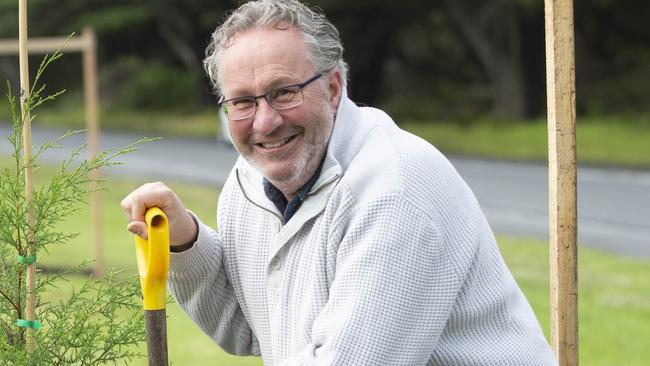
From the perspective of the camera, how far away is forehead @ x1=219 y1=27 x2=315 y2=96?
2576 millimetres

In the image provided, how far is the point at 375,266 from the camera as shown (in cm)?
244

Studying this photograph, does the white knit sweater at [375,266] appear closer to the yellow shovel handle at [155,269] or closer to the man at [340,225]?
the man at [340,225]

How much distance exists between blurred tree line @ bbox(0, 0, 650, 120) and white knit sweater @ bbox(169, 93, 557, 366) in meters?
19.9

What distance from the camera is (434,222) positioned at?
97.0 inches

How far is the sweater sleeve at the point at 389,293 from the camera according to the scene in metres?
2.43

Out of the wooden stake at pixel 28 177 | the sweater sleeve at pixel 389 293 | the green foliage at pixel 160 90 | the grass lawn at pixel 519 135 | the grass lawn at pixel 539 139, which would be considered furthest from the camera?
the green foliage at pixel 160 90

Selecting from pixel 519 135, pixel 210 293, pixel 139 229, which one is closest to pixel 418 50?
pixel 519 135

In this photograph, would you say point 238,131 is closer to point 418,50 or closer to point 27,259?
point 27,259

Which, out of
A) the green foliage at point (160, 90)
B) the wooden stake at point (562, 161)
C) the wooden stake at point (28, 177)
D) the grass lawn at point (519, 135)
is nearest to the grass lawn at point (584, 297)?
the wooden stake at point (28, 177)

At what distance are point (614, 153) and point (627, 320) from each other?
12.0m

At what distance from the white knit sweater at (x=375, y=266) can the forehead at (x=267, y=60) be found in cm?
17

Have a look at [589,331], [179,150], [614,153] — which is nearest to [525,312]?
[589,331]

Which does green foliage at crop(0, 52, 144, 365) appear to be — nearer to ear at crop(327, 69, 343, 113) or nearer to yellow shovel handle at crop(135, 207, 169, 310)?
yellow shovel handle at crop(135, 207, 169, 310)

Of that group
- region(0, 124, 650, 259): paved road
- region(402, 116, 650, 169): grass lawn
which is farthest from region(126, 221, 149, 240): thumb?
region(402, 116, 650, 169): grass lawn
